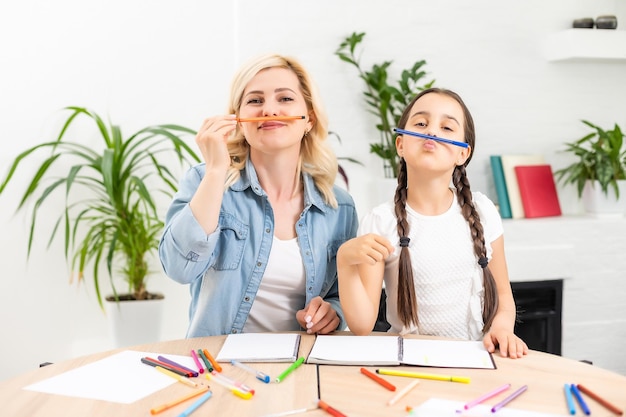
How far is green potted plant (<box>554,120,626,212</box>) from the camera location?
2.98m

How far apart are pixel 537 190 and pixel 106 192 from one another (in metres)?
1.93

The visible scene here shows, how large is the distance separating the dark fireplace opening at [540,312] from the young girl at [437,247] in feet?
4.40

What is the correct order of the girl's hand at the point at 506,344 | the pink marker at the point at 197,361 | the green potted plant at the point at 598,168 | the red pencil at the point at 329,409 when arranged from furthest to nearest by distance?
the green potted plant at the point at 598,168, the girl's hand at the point at 506,344, the pink marker at the point at 197,361, the red pencil at the point at 329,409

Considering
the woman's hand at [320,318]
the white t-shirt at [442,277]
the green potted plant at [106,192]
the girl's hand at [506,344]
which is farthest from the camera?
the green potted plant at [106,192]

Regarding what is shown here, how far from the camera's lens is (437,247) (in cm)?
164

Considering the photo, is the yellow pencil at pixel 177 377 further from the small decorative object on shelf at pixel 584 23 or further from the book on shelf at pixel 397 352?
the small decorative object on shelf at pixel 584 23

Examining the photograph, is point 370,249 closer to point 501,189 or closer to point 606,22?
point 501,189

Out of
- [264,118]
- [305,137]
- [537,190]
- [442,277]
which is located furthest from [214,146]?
[537,190]

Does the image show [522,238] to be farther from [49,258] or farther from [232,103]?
[49,258]

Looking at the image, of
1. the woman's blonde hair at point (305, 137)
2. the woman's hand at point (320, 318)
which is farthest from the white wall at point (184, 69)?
the woman's hand at point (320, 318)

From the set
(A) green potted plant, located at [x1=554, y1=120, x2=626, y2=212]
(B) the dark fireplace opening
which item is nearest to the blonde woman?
(B) the dark fireplace opening

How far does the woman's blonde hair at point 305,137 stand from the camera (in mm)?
1772

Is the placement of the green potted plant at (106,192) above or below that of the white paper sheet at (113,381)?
above

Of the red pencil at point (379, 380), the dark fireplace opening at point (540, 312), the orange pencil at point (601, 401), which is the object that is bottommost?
the dark fireplace opening at point (540, 312)
